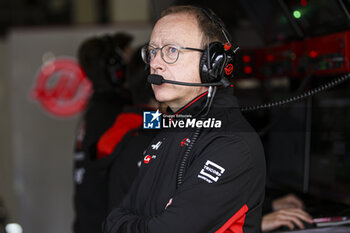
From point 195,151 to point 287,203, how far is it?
877mm

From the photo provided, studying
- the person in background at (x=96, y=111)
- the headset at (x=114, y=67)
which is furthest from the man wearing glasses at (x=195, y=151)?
the headset at (x=114, y=67)

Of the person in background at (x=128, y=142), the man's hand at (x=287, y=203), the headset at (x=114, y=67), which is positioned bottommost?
the man's hand at (x=287, y=203)

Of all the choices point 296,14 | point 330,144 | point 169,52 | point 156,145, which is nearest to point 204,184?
point 156,145

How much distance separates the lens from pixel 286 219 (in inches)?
60.7

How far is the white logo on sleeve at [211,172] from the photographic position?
102cm

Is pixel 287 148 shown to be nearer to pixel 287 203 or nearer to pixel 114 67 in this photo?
pixel 287 203

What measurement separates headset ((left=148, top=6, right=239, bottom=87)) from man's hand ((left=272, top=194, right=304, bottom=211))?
2.75 ft

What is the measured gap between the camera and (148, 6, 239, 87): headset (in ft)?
3.64

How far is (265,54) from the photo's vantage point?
6.70 feet

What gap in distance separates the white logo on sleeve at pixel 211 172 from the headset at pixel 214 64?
0.70 ft

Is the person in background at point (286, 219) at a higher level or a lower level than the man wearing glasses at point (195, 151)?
lower

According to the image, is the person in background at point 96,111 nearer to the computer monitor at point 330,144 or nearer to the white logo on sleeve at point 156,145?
the white logo on sleeve at point 156,145

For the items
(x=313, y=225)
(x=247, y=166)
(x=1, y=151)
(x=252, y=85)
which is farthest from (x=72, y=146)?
(x=247, y=166)

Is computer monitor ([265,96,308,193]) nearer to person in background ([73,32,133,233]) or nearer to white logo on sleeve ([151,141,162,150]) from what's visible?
person in background ([73,32,133,233])
